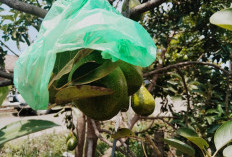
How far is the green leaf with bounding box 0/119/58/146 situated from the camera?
16.0 inches

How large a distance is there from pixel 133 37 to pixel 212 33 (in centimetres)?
162

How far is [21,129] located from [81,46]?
21cm

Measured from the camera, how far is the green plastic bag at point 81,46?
406mm

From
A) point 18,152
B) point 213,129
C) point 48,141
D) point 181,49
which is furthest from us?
point 48,141

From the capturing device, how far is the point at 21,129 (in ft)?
1.36

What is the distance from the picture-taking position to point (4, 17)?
1.72m

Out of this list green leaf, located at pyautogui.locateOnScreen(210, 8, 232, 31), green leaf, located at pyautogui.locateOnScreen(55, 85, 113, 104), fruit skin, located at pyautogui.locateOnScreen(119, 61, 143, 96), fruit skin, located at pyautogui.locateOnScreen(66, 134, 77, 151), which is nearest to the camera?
green leaf, located at pyautogui.locateOnScreen(55, 85, 113, 104)

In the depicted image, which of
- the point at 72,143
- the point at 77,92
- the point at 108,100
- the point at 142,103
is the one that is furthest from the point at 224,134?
the point at 72,143

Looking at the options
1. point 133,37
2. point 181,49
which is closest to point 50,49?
point 133,37

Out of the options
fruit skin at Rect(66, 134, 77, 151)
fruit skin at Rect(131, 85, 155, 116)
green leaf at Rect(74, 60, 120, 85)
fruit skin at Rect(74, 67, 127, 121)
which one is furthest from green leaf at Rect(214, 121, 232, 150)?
fruit skin at Rect(66, 134, 77, 151)

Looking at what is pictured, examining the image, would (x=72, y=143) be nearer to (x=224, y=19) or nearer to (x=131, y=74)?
(x=131, y=74)

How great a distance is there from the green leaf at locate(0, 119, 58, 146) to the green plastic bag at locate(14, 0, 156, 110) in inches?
1.6

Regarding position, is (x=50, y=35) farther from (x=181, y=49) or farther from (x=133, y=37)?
(x=181, y=49)

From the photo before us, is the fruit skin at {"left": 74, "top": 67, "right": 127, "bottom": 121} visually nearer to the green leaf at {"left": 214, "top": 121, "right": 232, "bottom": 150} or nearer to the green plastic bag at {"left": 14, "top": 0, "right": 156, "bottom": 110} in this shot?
the green plastic bag at {"left": 14, "top": 0, "right": 156, "bottom": 110}
